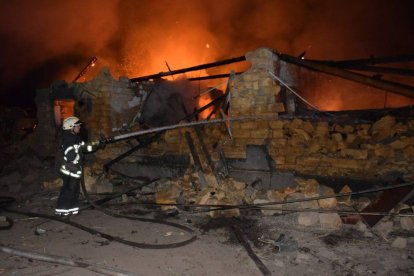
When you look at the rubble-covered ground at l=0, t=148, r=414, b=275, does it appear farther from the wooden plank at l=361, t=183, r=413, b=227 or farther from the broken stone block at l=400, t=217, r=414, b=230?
the wooden plank at l=361, t=183, r=413, b=227

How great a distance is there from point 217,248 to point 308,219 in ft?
4.85

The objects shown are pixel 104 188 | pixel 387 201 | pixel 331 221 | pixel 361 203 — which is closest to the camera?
pixel 331 221

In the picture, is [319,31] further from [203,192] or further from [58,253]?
[58,253]

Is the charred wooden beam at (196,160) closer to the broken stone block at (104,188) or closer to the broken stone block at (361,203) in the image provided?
the broken stone block at (104,188)

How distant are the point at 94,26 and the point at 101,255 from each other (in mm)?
18083

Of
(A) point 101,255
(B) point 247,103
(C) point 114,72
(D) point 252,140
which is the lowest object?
(A) point 101,255

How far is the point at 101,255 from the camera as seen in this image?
13.2 feet

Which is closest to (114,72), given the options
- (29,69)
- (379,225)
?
(29,69)

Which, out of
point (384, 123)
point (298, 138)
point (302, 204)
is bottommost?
point (302, 204)

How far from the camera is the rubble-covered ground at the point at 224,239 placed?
3594 millimetres

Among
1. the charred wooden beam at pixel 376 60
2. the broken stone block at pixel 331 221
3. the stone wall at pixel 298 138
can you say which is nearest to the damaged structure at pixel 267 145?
the stone wall at pixel 298 138

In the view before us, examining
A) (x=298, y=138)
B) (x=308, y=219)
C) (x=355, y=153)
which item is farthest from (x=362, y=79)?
(x=308, y=219)

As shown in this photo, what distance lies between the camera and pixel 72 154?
6.04m

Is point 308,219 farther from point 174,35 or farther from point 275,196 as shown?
point 174,35
